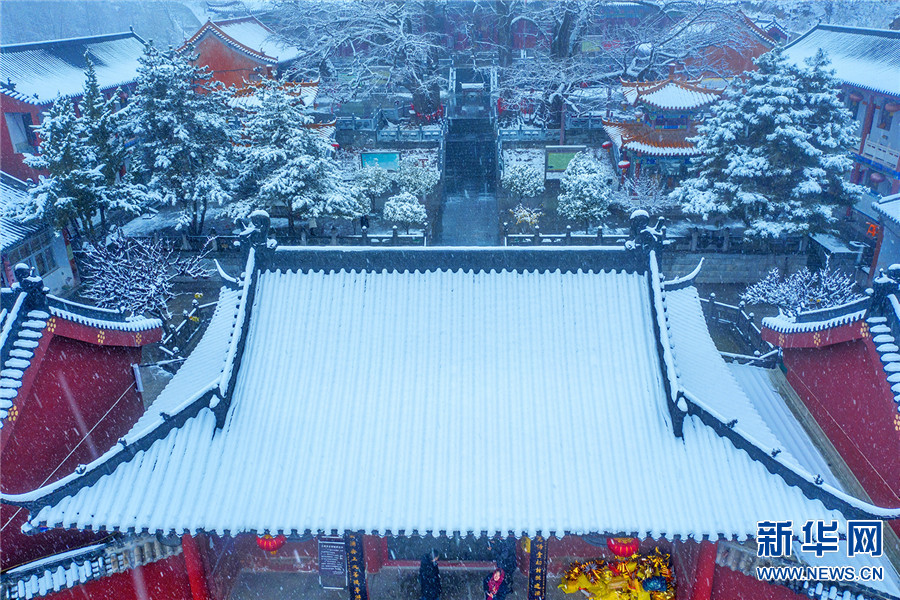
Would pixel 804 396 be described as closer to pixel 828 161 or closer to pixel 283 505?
pixel 283 505

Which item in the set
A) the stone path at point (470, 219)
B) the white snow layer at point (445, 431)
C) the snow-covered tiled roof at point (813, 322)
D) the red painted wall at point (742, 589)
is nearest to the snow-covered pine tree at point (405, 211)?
the stone path at point (470, 219)

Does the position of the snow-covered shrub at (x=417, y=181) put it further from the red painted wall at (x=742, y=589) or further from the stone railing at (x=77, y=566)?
the red painted wall at (x=742, y=589)

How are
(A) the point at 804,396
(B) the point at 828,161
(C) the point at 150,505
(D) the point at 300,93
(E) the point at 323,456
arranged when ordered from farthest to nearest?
(D) the point at 300,93 → (B) the point at 828,161 → (A) the point at 804,396 → (E) the point at 323,456 → (C) the point at 150,505

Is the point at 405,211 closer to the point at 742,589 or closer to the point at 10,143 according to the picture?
the point at 10,143

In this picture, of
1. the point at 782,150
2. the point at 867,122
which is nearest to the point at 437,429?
the point at 782,150

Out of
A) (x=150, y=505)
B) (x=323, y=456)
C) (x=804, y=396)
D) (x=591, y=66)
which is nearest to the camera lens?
(x=150, y=505)

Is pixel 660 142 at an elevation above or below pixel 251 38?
below

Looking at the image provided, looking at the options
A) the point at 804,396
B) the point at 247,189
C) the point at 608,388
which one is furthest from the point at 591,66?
the point at 608,388
